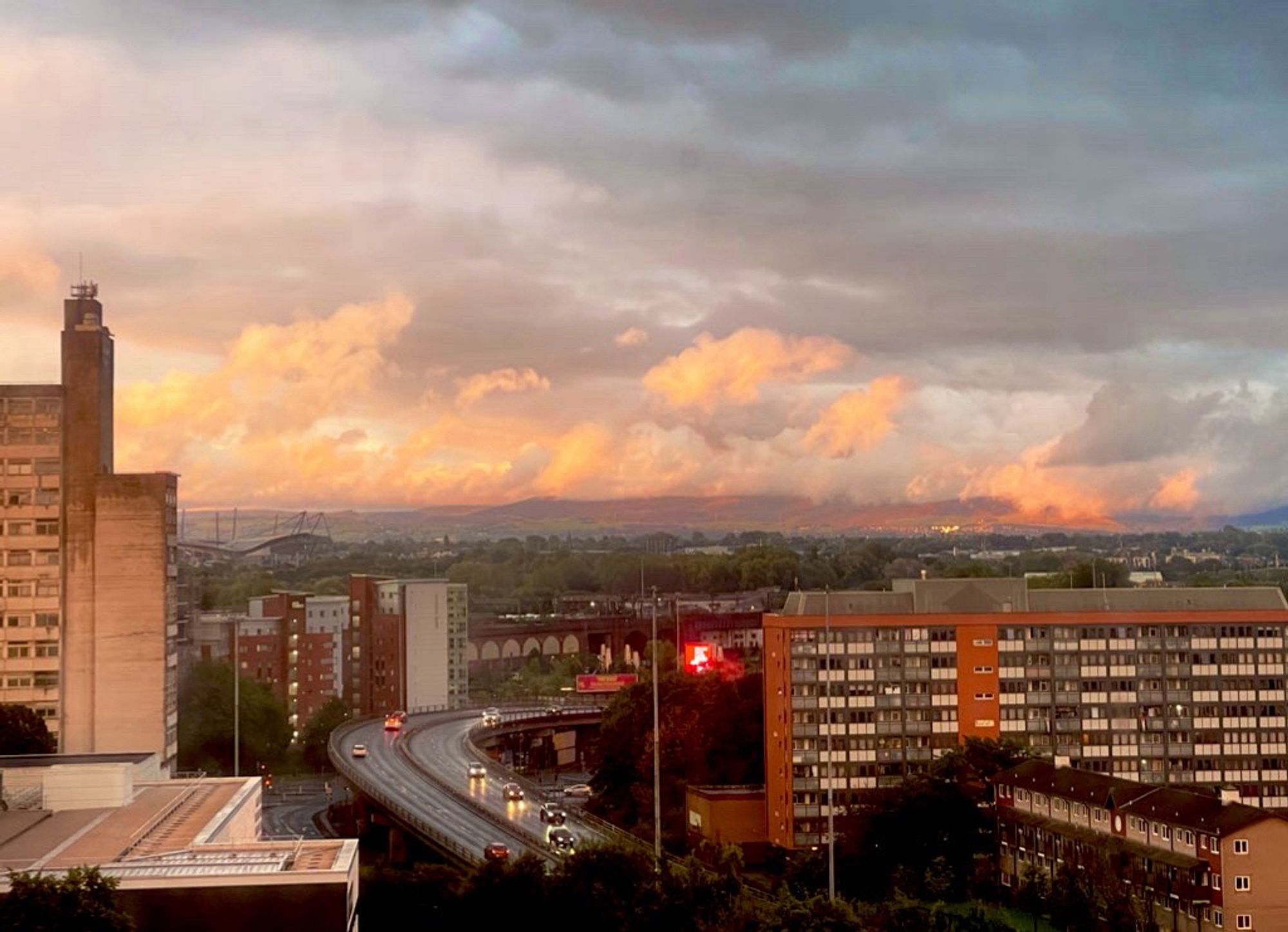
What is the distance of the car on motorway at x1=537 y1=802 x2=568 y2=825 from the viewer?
70.9 meters

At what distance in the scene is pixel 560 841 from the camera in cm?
6328

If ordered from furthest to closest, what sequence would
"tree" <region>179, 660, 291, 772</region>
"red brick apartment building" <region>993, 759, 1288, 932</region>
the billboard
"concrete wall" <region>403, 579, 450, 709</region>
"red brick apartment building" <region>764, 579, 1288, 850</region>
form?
"concrete wall" <region>403, 579, 450, 709</region> → the billboard → "tree" <region>179, 660, 291, 772</region> → "red brick apartment building" <region>764, 579, 1288, 850</region> → "red brick apartment building" <region>993, 759, 1288, 932</region>

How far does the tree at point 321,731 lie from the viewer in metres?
115

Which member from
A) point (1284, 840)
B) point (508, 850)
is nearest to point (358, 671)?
point (508, 850)

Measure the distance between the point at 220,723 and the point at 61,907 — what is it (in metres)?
76.4

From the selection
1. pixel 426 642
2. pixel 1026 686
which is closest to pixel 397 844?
pixel 1026 686

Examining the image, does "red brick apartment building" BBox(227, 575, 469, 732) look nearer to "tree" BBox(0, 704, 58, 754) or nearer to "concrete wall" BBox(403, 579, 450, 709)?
"concrete wall" BBox(403, 579, 450, 709)

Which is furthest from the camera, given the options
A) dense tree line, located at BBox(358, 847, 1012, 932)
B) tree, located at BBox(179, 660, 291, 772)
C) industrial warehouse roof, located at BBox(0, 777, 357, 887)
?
tree, located at BBox(179, 660, 291, 772)

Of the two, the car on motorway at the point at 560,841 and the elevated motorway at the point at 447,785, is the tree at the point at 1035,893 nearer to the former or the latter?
the elevated motorway at the point at 447,785

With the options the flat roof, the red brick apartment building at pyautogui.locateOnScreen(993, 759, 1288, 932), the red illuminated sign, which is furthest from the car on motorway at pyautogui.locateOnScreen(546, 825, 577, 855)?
the red illuminated sign

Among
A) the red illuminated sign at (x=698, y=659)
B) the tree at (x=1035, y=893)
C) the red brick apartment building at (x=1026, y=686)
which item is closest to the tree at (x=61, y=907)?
the tree at (x=1035, y=893)

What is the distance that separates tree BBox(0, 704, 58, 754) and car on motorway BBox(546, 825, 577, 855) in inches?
858

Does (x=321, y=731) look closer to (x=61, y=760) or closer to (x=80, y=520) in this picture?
(x=80, y=520)

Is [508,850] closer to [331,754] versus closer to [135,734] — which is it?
[135,734]
